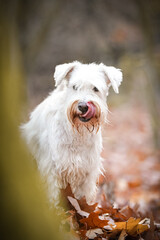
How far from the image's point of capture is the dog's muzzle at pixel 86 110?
3705mm

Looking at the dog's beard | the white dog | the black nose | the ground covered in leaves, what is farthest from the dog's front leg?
the black nose

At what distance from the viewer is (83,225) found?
128 inches

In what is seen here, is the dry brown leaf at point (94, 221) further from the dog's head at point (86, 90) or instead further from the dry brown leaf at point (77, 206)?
the dog's head at point (86, 90)

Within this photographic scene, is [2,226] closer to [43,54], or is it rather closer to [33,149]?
[33,149]

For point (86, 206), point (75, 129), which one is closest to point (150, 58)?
point (75, 129)

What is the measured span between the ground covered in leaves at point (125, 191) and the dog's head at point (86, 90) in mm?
937

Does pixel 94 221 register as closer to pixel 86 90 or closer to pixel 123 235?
pixel 123 235

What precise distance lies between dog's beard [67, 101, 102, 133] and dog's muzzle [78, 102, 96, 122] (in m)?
0.03

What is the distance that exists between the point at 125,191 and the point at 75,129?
3.89 m

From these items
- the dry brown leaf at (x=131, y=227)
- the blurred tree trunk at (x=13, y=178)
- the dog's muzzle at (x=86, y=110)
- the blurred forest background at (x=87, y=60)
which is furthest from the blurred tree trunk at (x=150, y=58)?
the blurred tree trunk at (x=13, y=178)

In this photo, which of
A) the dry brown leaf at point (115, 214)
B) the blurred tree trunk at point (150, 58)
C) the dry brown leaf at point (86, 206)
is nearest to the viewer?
the dry brown leaf at point (86, 206)

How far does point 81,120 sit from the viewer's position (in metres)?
3.87

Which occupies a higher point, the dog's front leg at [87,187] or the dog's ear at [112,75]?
the dog's ear at [112,75]

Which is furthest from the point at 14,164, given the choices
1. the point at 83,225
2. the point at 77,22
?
the point at 77,22
